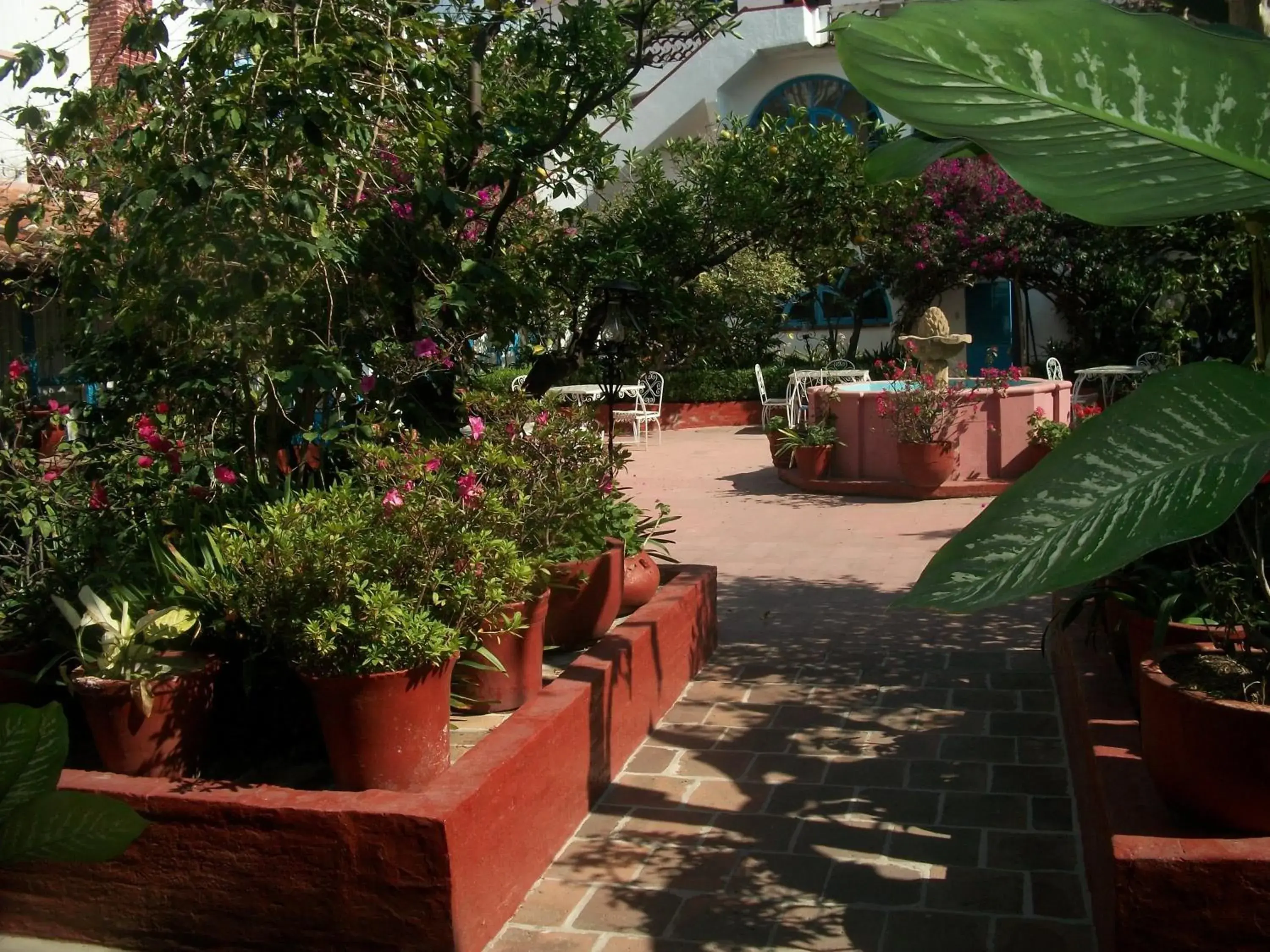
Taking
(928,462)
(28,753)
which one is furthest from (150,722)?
(928,462)

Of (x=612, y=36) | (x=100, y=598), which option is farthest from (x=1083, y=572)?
(x=612, y=36)

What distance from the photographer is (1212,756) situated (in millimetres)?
3000

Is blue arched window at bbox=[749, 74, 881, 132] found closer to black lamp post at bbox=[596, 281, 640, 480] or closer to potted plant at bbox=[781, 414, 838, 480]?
potted plant at bbox=[781, 414, 838, 480]

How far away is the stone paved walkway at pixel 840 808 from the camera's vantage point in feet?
12.0

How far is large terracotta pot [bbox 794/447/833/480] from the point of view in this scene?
487 inches

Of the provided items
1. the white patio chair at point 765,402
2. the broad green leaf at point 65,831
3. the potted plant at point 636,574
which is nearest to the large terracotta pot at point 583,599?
the potted plant at point 636,574

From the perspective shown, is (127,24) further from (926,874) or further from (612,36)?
(926,874)

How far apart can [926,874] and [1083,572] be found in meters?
3.02

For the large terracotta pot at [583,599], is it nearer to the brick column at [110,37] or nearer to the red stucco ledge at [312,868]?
the red stucco ledge at [312,868]

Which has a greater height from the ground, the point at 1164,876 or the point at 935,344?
the point at 935,344

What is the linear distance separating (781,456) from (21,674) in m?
9.61

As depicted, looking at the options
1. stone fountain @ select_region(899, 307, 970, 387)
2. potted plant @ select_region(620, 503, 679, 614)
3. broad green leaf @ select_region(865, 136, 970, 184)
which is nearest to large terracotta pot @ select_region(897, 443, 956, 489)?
stone fountain @ select_region(899, 307, 970, 387)

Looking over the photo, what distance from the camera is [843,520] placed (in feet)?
35.3

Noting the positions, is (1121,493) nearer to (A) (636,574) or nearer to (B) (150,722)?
(B) (150,722)
